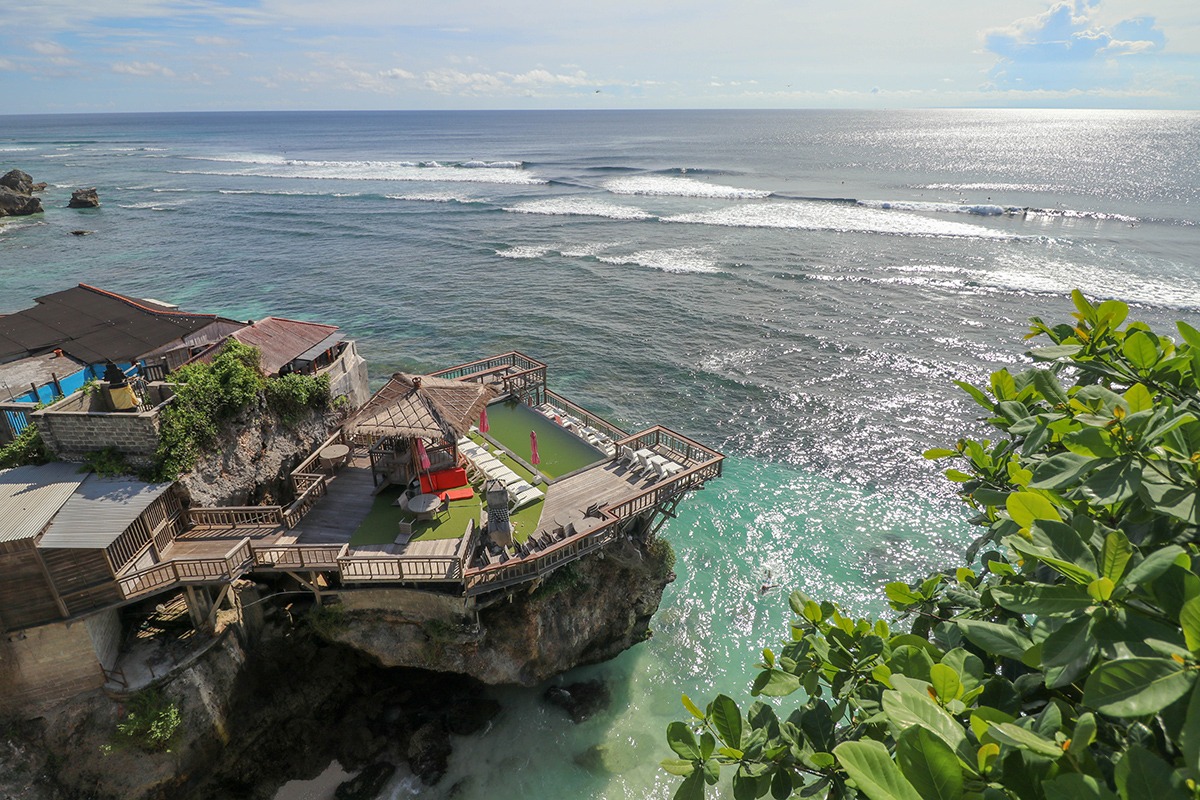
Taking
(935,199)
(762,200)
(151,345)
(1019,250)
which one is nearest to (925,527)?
(151,345)

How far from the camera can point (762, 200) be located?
276ft

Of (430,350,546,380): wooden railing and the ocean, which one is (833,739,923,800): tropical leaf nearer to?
the ocean

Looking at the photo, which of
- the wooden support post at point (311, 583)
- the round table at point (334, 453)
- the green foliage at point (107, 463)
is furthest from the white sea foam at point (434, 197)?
the wooden support post at point (311, 583)

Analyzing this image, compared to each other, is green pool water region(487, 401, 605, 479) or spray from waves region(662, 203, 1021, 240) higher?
spray from waves region(662, 203, 1021, 240)

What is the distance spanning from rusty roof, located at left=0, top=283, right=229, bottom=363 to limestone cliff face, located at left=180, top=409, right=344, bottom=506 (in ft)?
16.4

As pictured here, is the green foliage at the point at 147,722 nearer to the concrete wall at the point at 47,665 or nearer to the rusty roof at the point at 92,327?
the concrete wall at the point at 47,665

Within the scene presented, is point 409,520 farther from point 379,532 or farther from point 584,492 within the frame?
point 584,492

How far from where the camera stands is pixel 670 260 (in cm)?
5703

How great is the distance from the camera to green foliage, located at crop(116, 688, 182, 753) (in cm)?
1227

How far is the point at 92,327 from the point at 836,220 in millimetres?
71577

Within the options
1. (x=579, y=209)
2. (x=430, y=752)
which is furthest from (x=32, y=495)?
(x=579, y=209)

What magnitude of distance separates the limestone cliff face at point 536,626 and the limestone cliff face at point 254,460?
4.68 meters

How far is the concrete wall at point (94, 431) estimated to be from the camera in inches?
522

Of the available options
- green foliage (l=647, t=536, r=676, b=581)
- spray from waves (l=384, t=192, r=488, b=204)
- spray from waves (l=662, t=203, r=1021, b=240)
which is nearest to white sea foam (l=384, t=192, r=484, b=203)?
spray from waves (l=384, t=192, r=488, b=204)
